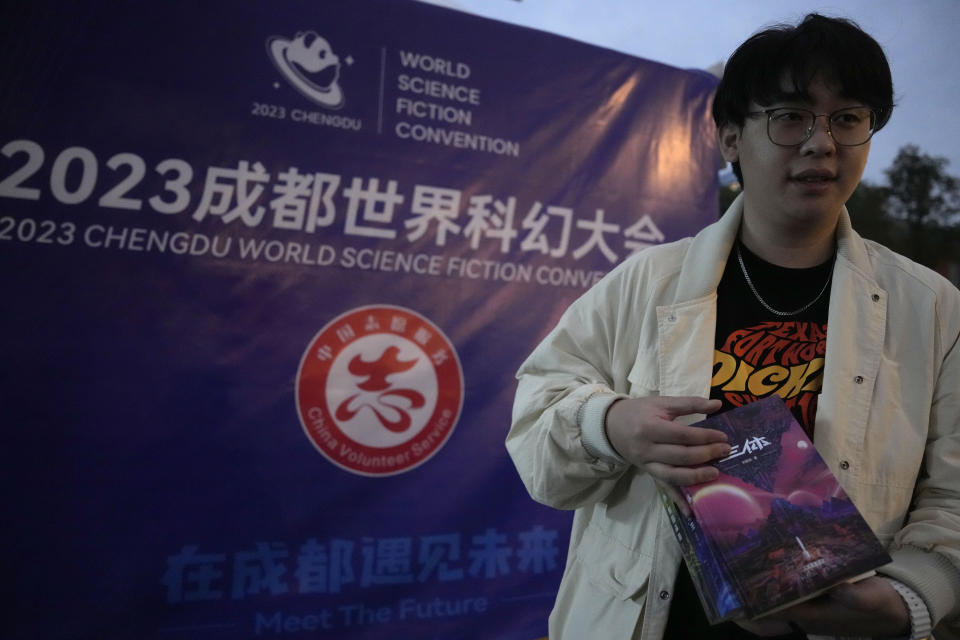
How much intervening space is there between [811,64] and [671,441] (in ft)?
1.92

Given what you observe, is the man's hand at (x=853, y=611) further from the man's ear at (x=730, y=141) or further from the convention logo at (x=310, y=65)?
the convention logo at (x=310, y=65)

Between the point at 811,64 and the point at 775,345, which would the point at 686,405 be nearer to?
the point at 775,345

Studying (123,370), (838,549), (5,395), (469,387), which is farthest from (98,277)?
(838,549)

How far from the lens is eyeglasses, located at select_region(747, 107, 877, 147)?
0.85 meters

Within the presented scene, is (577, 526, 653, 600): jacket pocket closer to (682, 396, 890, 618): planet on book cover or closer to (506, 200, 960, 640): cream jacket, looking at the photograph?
(506, 200, 960, 640): cream jacket

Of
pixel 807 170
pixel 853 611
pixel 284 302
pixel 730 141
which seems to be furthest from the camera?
pixel 284 302

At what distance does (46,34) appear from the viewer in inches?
66.6

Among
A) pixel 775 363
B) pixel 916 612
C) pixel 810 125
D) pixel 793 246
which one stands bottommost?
pixel 916 612

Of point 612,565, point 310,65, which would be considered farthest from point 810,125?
point 310,65

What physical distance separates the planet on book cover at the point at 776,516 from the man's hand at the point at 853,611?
0.14 feet

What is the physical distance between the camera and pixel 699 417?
872mm

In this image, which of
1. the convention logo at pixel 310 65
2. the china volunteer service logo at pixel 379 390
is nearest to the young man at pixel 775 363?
the china volunteer service logo at pixel 379 390

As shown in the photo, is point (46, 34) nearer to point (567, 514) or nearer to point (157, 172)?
point (157, 172)

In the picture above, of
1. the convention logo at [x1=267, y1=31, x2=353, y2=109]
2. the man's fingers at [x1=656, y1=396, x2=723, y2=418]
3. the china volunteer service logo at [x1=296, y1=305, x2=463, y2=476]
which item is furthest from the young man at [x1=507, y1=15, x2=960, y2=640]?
the convention logo at [x1=267, y1=31, x2=353, y2=109]
